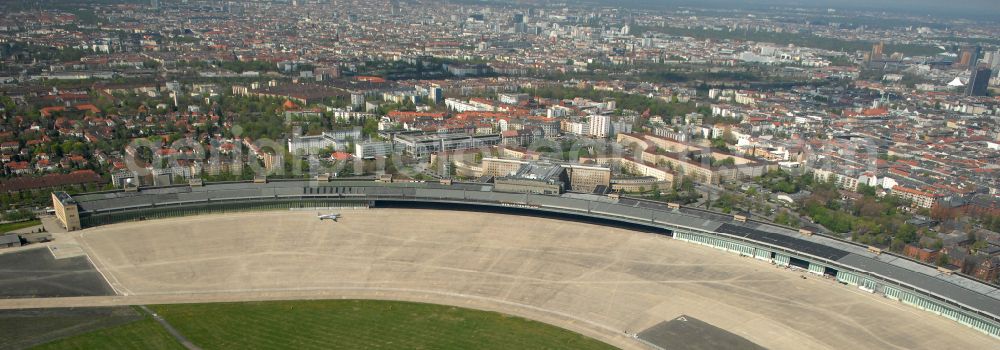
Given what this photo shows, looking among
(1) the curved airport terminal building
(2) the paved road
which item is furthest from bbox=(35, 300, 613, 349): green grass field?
(1) the curved airport terminal building

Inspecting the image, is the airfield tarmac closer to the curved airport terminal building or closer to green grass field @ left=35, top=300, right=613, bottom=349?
the curved airport terminal building

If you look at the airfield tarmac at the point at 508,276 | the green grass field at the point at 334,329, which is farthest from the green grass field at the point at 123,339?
the airfield tarmac at the point at 508,276

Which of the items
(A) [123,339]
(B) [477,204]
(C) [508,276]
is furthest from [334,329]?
(B) [477,204]

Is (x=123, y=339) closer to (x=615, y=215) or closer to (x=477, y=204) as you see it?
(x=477, y=204)

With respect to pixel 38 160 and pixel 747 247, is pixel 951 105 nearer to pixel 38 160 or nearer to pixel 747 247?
pixel 747 247

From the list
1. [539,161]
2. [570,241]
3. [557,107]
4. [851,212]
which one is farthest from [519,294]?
[557,107]

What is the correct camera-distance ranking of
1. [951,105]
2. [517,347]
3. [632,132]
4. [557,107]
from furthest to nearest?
[951,105], [557,107], [632,132], [517,347]
